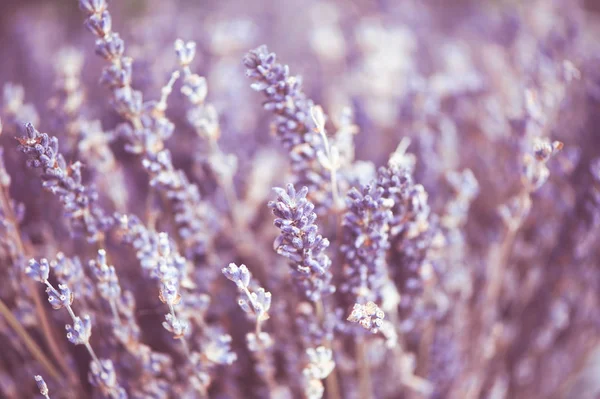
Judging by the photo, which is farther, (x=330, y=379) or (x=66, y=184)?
(x=330, y=379)

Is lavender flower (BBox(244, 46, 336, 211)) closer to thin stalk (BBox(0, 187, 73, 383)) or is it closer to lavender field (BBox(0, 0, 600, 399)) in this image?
lavender field (BBox(0, 0, 600, 399))

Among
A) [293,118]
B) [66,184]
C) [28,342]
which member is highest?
[293,118]

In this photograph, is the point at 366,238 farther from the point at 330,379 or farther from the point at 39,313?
the point at 39,313

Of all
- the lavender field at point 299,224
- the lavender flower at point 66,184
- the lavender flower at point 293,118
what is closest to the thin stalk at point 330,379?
the lavender field at point 299,224

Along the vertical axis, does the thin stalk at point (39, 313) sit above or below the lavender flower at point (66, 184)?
below

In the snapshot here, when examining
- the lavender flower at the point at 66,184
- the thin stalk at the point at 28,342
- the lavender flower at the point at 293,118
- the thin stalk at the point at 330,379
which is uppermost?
the lavender flower at the point at 293,118

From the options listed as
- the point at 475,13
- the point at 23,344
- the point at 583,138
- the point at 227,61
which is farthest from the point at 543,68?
the point at 23,344

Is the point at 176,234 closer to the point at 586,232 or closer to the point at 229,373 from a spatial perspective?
the point at 229,373

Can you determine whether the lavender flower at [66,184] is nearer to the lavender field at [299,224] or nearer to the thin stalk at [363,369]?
the lavender field at [299,224]

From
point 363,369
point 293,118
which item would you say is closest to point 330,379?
point 363,369
